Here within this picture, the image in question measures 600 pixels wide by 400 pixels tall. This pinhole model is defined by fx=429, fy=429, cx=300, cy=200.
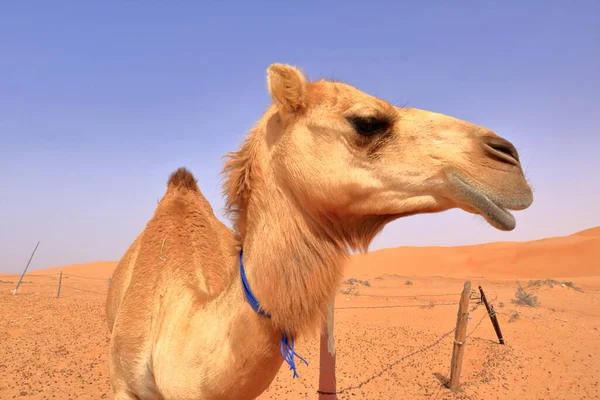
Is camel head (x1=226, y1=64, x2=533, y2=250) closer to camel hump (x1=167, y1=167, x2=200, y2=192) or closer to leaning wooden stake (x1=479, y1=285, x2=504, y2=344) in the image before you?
camel hump (x1=167, y1=167, x2=200, y2=192)

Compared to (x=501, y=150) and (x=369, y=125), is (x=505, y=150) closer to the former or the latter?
(x=501, y=150)

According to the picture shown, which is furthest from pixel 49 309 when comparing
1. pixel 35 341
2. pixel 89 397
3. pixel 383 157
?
pixel 383 157

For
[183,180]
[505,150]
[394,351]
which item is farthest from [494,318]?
[505,150]

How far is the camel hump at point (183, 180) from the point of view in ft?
14.4

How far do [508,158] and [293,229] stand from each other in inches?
38.6

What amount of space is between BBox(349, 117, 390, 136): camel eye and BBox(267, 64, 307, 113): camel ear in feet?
0.95

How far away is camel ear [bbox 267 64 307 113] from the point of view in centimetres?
207

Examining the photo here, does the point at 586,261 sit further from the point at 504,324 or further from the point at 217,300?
the point at 217,300

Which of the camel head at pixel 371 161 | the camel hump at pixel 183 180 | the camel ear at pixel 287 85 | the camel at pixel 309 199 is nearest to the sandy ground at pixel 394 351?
the camel hump at pixel 183 180

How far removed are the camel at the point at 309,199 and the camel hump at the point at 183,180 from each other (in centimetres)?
210

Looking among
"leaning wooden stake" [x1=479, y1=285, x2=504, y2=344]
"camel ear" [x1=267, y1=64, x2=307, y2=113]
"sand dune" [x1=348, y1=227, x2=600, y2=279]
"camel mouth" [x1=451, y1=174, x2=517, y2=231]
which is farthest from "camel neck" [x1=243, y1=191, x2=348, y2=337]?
"sand dune" [x1=348, y1=227, x2=600, y2=279]

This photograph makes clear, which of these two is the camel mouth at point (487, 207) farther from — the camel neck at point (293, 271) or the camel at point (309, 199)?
the camel neck at point (293, 271)

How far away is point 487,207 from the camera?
168 centimetres

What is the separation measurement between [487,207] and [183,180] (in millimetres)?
3392
